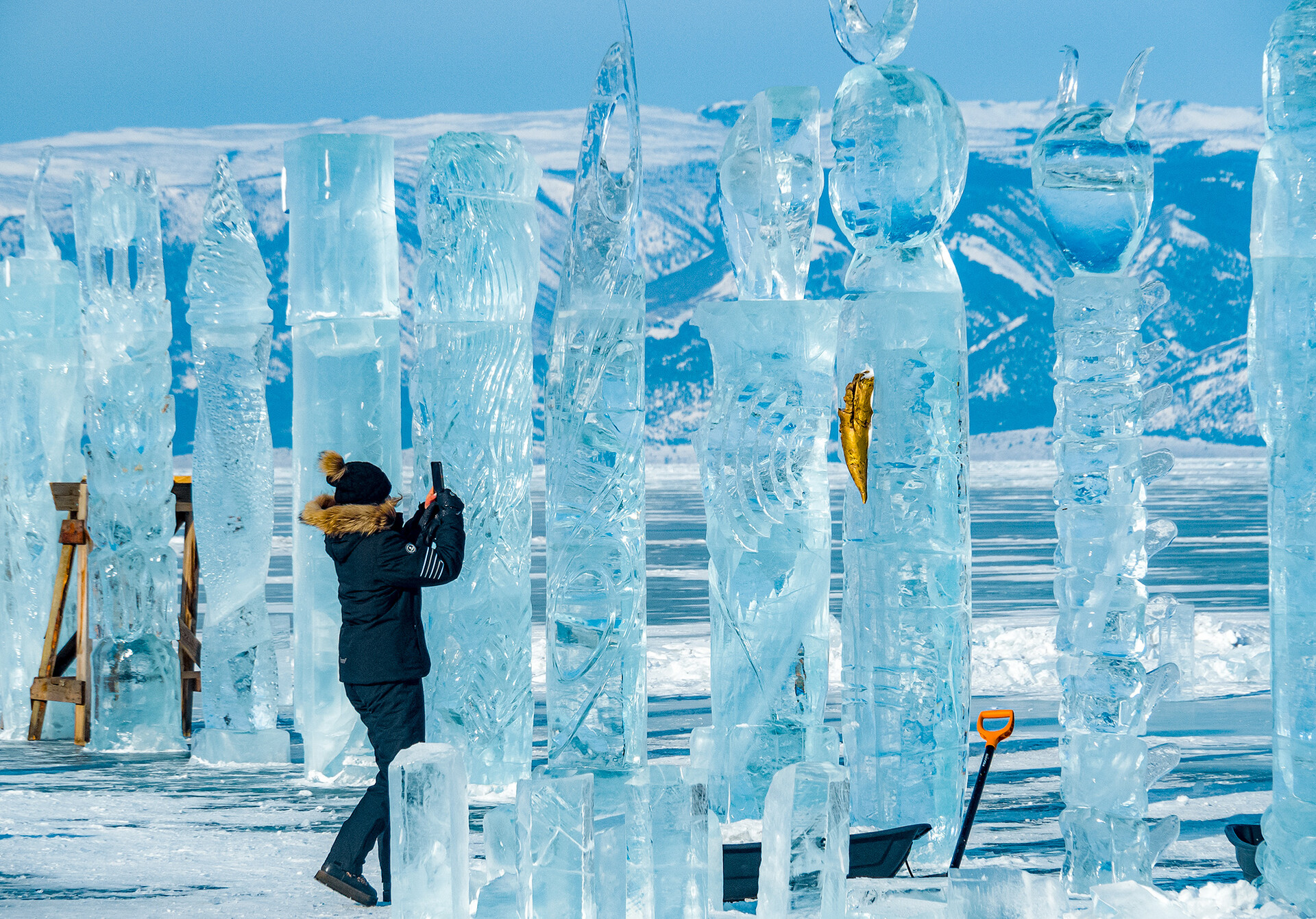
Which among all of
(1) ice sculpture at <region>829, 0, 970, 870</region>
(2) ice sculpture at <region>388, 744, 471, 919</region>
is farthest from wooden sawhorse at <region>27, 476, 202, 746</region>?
(2) ice sculpture at <region>388, 744, 471, 919</region>

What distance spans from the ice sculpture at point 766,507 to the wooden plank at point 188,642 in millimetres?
4241

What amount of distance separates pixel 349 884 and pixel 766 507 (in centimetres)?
220

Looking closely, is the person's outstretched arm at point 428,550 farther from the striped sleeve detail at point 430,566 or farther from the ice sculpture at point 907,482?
the ice sculpture at point 907,482

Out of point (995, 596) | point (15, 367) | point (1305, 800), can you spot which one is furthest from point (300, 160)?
point (995, 596)

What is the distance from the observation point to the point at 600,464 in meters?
5.27

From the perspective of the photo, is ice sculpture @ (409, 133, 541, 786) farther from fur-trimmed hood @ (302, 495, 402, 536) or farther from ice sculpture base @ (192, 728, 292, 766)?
fur-trimmed hood @ (302, 495, 402, 536)

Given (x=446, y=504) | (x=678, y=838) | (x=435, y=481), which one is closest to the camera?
(x=678, y=838)

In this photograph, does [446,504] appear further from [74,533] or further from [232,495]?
[74,533]

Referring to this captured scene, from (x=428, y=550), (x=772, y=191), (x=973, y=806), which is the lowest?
(x=973, y=806)

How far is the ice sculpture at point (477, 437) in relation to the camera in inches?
279

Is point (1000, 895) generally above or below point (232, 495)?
below

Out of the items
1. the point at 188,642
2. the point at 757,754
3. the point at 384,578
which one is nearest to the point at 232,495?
the point at 188,642

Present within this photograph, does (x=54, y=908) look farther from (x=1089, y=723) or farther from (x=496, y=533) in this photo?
(x=1089, y=723)

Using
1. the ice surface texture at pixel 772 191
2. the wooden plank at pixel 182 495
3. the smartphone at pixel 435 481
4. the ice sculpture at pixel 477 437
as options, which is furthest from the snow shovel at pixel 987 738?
the wooden plank at pixel 182 495
